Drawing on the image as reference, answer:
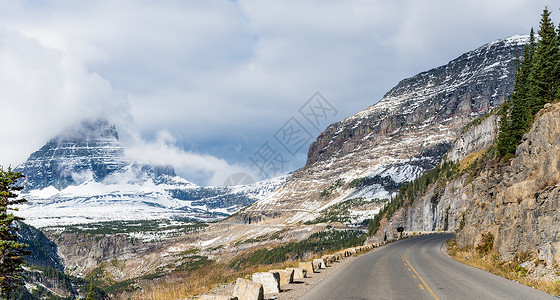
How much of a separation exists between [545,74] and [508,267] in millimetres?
27479

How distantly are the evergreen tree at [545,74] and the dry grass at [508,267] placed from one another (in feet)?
62.4

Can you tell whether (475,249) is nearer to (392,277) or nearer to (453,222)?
(392,277)

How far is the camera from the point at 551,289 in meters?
15.6

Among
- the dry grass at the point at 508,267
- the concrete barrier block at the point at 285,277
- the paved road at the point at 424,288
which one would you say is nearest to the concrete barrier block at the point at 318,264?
the paved road at the point at 424,288

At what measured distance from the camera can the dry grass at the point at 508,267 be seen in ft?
53.4

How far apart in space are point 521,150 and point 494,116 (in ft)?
640

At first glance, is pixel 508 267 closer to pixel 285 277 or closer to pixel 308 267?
pixel 308 267

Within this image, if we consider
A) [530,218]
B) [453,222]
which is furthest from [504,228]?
[453,222]

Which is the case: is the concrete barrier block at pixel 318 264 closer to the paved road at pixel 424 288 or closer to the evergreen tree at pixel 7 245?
the paved road at pixel 424 288

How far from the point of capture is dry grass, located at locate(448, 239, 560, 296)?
53.4 ft

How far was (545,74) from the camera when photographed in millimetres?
A: 38375

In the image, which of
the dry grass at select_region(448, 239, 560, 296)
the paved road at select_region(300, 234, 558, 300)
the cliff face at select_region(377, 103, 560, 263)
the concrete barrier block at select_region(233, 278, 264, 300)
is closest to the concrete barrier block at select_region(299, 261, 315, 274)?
the paved road at select_region(300, 234, 558, 300)

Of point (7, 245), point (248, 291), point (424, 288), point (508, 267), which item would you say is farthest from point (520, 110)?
point (7, 245)

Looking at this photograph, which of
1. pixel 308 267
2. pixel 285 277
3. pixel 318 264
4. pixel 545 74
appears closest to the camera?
pixel 285 277
